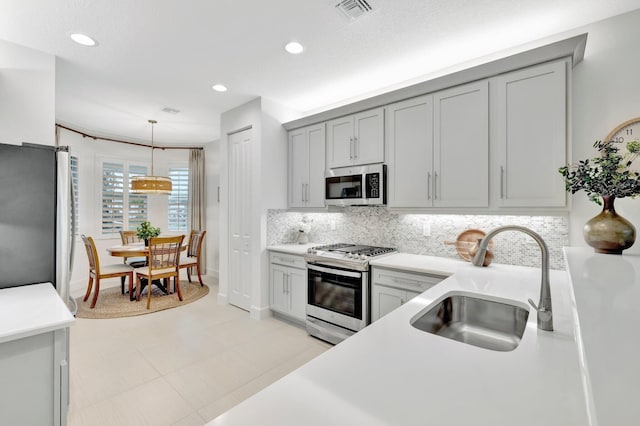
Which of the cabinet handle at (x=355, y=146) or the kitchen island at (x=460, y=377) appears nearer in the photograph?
the kitchen island at (x=460, y=377)

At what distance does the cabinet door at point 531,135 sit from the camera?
2072 millimetres

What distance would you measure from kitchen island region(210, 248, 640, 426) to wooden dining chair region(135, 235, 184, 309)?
154 inches

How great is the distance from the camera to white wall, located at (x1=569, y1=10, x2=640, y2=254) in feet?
6.64

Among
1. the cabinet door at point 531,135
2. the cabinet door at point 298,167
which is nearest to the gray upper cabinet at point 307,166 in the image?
the cabinet door at point 298,167

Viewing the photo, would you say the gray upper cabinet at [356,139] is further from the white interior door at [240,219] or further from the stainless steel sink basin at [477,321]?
the stainless steel sink basin at [477,321]

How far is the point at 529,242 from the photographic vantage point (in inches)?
96.1

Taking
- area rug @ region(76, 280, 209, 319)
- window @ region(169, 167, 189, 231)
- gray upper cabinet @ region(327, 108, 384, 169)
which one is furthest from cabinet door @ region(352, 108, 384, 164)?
window @ region(169, 167, 189, 231)

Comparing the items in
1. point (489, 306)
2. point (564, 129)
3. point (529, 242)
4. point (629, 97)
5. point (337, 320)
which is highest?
point (629, 97)

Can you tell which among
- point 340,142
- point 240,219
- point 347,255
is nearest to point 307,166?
point 340,142

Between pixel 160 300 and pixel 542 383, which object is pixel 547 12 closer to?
pixel 542 383

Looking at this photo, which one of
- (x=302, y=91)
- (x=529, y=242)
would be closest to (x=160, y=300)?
(x=302, y=91)

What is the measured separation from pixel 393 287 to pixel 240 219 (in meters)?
2.33

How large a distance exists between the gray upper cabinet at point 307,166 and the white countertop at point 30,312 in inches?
98.1

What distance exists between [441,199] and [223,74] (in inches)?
99.4
